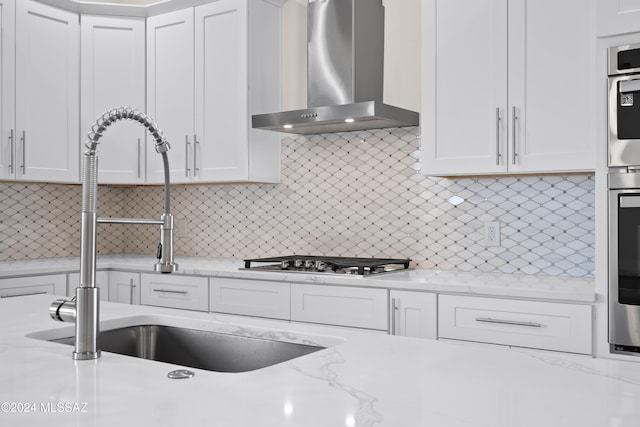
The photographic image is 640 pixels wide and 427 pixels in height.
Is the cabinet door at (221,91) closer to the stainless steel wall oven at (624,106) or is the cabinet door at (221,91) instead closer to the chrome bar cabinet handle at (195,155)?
the chrome bar cabinet handle at (195,155)

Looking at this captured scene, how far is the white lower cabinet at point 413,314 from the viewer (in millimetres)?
2908

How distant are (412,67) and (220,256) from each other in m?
1.91

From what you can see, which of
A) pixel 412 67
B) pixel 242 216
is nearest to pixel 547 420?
pixel 412 67

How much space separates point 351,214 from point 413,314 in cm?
Answer: 109

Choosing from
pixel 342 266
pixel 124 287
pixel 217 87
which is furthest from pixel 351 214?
pixel 124 287

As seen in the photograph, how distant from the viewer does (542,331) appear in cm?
265

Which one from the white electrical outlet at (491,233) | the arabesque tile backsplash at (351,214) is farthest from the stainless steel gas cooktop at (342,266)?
the white electrical outlet at (491,233)

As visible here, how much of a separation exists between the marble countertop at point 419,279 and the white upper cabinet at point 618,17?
1.08 m

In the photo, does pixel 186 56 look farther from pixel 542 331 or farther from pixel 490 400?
→ pixel 490 400

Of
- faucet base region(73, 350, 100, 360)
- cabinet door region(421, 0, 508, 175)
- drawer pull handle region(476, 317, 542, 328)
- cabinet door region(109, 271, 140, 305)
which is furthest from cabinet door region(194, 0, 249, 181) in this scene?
faucet base region(73, 350, 100, 360)

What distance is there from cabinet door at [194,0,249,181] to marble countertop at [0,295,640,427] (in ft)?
8.40

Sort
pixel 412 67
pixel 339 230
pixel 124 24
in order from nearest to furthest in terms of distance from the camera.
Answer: pixel 412 67, pixel 339 230, pixel 124 24

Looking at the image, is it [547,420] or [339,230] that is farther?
[339,230]

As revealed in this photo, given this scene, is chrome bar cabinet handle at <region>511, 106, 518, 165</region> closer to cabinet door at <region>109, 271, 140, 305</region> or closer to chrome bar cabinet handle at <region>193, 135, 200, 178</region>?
chrome bar cabinet handle at <region>193, 135, 200, 178</region>
